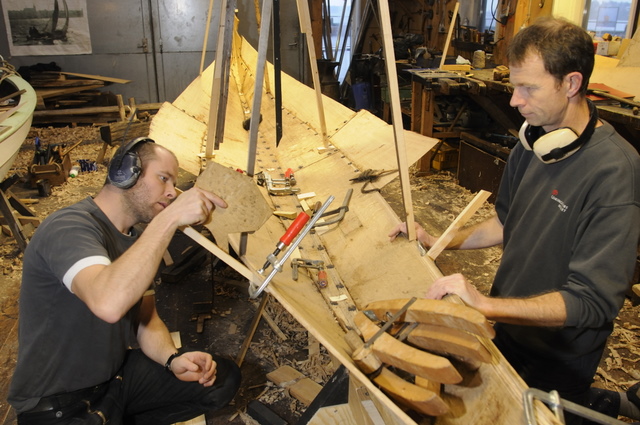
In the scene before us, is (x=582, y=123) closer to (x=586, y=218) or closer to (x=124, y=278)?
(x=586, y=218)

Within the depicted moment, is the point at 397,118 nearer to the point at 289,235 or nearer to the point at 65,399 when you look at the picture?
the point at 289,235

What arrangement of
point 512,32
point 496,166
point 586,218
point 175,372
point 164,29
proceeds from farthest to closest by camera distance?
point 164,29, point 512,32, point 496,166, point 175,372, point 586,218

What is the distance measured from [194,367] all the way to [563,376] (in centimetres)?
144

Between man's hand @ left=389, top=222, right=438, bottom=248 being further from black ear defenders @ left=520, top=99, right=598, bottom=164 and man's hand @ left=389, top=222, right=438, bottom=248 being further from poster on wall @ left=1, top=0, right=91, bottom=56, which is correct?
poster on wall @ left=1, top=0, right=91, bottom=56

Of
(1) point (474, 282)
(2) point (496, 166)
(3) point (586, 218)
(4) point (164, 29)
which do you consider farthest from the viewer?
(4) point (164, 29)

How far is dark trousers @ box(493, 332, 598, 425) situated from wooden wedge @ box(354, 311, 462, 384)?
0.63 metres

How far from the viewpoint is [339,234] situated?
3012mm

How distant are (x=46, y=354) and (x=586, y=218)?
77.7 inches

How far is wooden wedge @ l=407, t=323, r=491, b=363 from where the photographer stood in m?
1.38

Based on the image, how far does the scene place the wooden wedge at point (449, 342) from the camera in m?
1.38

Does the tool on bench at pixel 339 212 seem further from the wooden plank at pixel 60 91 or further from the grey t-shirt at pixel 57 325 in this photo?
the wooden plank at pixel 60 91

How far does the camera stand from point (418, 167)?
7.05m

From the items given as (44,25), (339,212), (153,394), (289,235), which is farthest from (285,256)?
(44,25)

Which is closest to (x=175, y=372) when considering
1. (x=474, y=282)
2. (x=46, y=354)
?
(x=46, y=354)
